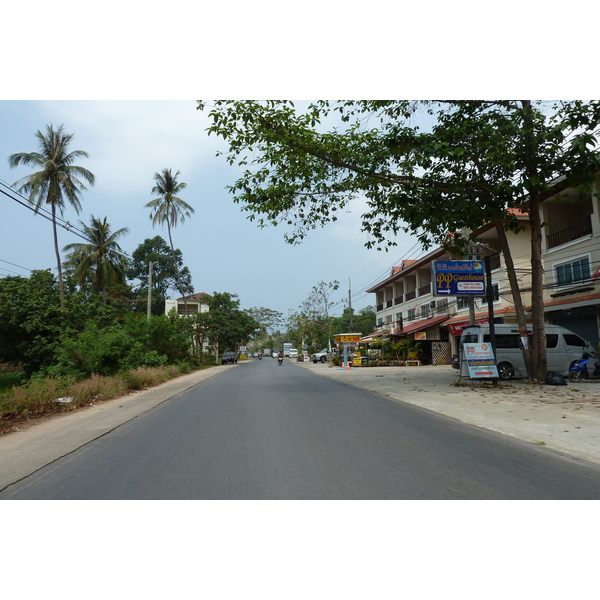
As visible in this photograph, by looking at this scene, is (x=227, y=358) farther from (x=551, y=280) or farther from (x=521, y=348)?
(x=521, y=348)

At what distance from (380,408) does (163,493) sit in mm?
7322

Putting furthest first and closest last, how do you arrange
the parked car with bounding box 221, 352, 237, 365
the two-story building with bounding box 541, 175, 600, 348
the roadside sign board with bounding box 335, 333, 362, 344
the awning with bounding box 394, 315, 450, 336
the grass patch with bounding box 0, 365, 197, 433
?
the parked car with bounding box 221, 352, 237, 365 < the roadside sign board with bounding box 335, 333, 362, 344 < the awning with bounding box 394, 315, 450, 336 < the two-story building with bounding box 541, 175, 600, 348 < the grass patch with bounding box 0, 365, 197, 433

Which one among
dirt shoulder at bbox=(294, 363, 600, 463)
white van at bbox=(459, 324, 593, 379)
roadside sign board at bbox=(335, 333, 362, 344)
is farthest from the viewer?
roadside sign board at bbox=(335, 333, 362, 344)

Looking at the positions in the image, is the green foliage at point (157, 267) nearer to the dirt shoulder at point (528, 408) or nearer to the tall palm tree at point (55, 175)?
the tall palm tree at point (55, 175)

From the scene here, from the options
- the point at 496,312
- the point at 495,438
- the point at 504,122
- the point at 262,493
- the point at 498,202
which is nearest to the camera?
the point at 262,493

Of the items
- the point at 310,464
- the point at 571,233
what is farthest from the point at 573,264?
the point at 310,464

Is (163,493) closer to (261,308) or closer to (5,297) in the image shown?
(5,297)

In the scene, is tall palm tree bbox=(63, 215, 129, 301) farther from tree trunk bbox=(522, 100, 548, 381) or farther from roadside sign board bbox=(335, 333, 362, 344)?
tree trunk bbox=(522, 100, 548, 381)

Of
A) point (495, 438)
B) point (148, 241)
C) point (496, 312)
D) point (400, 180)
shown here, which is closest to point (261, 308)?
point (148, 241)

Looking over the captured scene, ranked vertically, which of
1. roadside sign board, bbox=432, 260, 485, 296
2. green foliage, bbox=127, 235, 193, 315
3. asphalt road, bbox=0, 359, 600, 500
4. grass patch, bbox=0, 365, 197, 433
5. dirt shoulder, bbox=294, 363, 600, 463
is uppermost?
green foliage, bbox=127, 235, 193, 315

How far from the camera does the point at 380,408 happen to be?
443 inches

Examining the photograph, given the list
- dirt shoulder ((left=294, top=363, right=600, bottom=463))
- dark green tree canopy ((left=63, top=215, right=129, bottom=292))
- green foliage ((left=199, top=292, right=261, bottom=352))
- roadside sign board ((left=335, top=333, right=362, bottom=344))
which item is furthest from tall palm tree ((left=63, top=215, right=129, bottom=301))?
dirt shoulder ((left=294, top=363, right=600, bottom=463))

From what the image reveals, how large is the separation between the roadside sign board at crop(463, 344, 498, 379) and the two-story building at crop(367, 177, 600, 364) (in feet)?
15.2

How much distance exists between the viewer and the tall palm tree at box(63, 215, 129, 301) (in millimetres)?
37781
